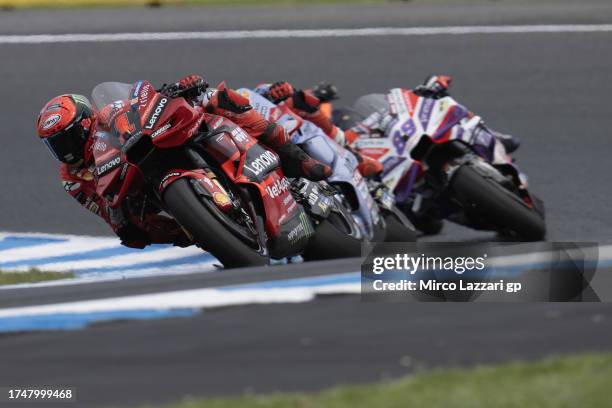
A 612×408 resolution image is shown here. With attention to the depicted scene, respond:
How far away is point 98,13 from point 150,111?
21.6ft

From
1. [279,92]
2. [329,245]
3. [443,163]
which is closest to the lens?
[329,245]

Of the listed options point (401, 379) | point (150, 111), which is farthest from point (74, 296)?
point (401, 379)

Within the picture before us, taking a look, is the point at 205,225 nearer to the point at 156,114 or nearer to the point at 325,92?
the point at 156,114

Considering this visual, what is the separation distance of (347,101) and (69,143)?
4259mm

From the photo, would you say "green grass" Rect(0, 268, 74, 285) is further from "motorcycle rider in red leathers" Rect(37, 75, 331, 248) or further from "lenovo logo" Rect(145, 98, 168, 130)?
"lenovo logo" Rect(145, 98, 168, 130)

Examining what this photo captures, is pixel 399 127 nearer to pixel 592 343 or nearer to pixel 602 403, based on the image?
pixel 592 343

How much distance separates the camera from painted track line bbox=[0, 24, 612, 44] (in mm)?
12727

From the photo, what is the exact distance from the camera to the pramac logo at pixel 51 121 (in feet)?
24.8

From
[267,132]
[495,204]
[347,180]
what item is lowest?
[495,204]

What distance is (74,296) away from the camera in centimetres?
643

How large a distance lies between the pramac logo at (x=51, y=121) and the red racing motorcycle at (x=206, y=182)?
0.22 metres

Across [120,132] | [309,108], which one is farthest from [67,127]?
[309,108]

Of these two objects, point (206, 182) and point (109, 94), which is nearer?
point (206, 182)

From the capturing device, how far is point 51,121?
24.8ft
